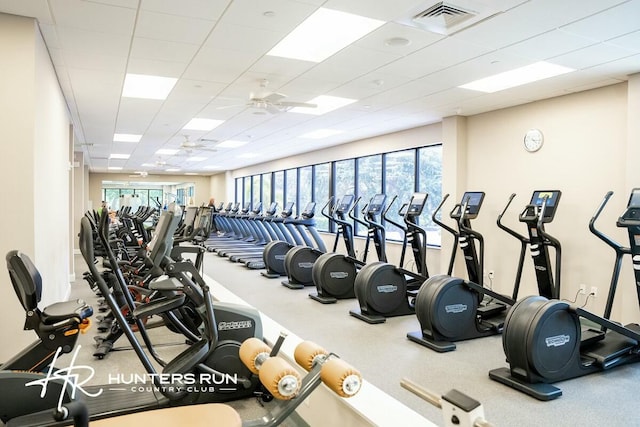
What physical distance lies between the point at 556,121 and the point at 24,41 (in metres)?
5.96

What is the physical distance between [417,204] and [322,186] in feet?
20.3

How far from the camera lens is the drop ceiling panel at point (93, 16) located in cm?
336

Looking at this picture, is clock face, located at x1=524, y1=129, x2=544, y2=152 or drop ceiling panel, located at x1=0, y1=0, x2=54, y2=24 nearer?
drop ceiling panel, located at x1=0, y1=0, x2=54, y2=24

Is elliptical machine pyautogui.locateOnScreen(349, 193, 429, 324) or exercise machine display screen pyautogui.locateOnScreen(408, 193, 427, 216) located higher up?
exercise machine display screen pyautogui.locateOnScreen(408, 193, 427, 216)

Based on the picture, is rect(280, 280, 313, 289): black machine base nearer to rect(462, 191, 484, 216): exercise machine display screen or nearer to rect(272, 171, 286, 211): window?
rect(462, 191, 484, 216): exercise machine display screen

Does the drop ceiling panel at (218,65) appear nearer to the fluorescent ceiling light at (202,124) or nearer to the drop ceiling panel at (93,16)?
the drop ceiling panel at (93,16)

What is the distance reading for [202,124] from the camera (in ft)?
27.0

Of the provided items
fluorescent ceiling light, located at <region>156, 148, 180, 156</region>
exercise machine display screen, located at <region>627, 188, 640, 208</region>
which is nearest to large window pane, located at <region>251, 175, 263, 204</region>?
fluorescent ceiling light, located at <region>156, 148, 180, 156</region>

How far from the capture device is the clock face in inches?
239

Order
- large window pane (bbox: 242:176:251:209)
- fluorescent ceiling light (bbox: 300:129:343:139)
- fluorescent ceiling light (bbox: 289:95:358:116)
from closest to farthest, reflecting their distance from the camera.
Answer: fluorescent ceiling light (bbox: 289:95:358:116) < fluorescent ceiling light (bbox: 300:129:343:139) < large window pane (bbox: 242:176:251:209)

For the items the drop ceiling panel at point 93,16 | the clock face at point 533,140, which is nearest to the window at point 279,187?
the clock face at point 533,140

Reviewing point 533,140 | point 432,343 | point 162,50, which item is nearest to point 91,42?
point 162,50

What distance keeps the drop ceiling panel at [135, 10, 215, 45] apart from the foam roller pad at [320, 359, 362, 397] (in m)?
2.95

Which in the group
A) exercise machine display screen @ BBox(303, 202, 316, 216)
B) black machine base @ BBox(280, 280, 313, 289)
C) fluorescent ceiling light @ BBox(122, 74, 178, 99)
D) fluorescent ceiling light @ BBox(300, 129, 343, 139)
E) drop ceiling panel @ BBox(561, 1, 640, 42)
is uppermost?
fluorescent ceiling light @ BBox(122, 74, 178, 99)
